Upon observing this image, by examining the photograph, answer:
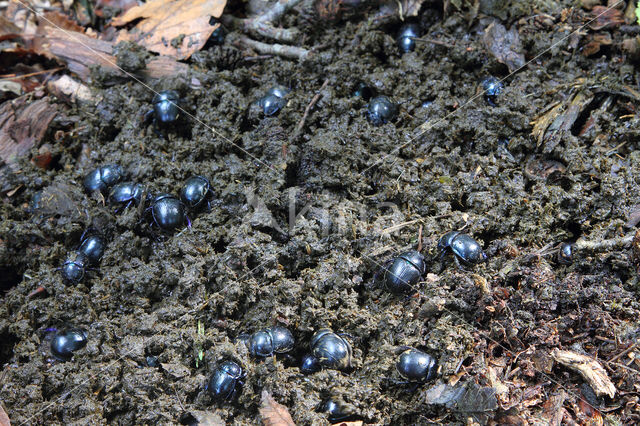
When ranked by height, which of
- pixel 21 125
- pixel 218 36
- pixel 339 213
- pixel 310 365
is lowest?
pixel 310 365

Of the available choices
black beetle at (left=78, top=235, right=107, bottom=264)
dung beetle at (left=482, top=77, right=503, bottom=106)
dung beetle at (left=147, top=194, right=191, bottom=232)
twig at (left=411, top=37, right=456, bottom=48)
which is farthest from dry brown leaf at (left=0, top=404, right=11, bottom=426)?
twig at (left=411, top=37, right=456, bottom=48)

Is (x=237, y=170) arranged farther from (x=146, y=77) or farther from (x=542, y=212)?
(x=542, y=212)

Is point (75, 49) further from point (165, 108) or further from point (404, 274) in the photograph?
point (404, 274)

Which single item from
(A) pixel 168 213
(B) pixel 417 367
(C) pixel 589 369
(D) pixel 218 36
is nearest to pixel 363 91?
(D) pixel 218 36

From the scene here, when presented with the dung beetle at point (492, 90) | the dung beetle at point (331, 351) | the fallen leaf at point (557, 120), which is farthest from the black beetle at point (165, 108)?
the fallen leaf at point (557, 120)

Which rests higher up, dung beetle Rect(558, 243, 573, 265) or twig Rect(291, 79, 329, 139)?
twig Rect(291, 79, 329, 139)

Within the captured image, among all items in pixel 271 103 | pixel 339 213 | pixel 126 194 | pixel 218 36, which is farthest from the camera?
pixel 218 36

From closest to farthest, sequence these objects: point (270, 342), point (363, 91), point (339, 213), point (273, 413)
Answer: point (273, 413) < point (270, 342) < point (339, 213) < point (363, 91)

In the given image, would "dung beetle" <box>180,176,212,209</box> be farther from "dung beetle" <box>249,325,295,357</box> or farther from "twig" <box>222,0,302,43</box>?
"twig" <box>222,0,302,43</box>
